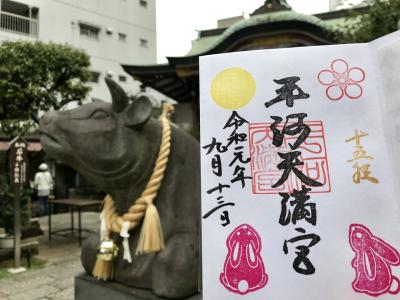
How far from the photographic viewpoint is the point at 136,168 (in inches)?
81.3

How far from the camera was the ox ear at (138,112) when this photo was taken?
2.02m

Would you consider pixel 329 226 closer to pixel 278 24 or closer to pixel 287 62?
pixel 287 62

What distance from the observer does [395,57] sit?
37.7 inches

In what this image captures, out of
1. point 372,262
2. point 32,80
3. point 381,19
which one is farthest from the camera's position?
point 32,80

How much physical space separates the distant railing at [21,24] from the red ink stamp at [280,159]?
402 inches

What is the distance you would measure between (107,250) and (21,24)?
1131 cm

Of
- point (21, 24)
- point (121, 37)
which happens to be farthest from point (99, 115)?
point (121, 37)

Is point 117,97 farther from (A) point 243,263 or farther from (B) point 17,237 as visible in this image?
(B) point 17,237

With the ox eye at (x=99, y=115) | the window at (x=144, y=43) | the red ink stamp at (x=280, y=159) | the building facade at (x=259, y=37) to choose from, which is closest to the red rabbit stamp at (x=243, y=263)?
the red ink stamp at (x=280, y=159)

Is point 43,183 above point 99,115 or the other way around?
the other way around

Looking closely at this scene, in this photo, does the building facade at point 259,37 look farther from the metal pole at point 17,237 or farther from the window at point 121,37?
the window at point 121,37

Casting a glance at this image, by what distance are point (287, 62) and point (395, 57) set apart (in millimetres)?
288

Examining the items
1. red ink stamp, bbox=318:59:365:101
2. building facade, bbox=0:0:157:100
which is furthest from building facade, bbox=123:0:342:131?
red ink stamp, bbox=318:59:365:101

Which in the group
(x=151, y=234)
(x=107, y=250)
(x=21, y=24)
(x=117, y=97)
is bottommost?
(x=107, y=250)
